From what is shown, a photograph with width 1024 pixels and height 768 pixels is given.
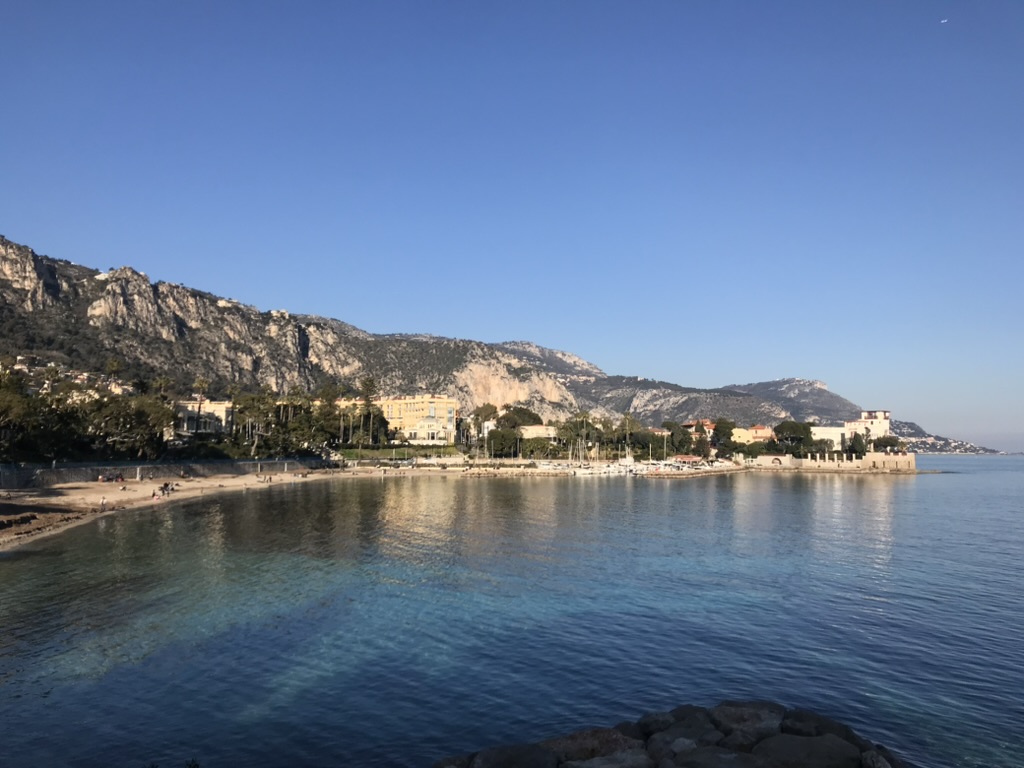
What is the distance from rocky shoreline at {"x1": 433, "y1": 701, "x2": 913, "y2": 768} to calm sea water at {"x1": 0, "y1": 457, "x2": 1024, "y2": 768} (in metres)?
2.15

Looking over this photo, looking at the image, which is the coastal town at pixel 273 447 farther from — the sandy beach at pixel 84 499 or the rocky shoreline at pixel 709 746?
the rocky shoreline at pixel 709 746

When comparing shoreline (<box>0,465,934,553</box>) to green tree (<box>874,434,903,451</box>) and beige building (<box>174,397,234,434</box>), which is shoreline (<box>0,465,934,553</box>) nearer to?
beige building (<box>174,397,234,434</box>)

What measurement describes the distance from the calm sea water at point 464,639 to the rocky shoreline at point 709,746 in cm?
215

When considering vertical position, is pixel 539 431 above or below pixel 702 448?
above

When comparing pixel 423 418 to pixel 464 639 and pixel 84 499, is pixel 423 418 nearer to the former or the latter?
pixel 84 499

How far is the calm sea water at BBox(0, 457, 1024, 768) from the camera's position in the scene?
1652 centimetres

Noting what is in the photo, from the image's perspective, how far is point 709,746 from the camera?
45.0ft

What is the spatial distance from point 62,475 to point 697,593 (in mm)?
61223

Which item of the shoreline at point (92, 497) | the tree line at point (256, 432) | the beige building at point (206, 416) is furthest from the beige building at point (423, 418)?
the shoreline at point (92, 497)

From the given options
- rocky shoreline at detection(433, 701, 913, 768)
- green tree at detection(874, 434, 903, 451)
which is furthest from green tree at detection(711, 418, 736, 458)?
rocky shoreline at detection(433, 701, 913, 768)

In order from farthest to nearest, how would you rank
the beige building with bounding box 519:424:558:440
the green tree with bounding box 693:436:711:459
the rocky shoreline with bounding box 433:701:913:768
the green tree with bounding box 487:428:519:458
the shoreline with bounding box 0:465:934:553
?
the beige building with bounding box 519:424:558:440 < the green tree with bounding box 693:436:711:459 < the green tree with bounding box 487:428:519:458 < the shoreline with bounding box 0:465:934:553 < the rocky shoreline with bounding box 433:701:913:768

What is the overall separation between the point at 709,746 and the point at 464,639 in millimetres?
11525

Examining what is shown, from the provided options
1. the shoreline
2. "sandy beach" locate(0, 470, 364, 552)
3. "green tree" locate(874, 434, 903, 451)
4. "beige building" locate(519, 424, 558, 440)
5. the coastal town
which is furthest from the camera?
"green tree" locate(874, 434, 903, 451)

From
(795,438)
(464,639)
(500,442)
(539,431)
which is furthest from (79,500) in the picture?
(795,438)
